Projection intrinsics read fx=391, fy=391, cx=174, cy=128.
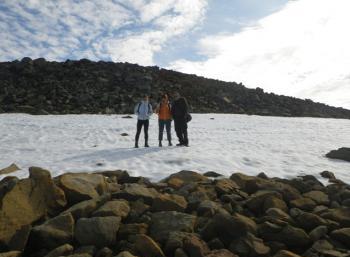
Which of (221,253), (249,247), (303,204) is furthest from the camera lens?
(303,204)

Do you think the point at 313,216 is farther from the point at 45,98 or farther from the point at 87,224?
the point at 45,98

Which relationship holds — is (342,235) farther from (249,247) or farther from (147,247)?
(147,247)

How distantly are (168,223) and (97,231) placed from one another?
1.22 metres

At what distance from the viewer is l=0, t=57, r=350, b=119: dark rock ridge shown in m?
33.9

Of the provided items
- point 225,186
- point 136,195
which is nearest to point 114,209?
point 136,195

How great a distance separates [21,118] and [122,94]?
41.7ft

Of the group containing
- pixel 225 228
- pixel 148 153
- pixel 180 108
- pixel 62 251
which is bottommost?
pixel 62 251

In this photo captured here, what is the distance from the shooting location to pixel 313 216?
7004mm

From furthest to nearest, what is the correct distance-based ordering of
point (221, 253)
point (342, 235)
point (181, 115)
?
point (181, 115), point (342, 235), point (221, 253)

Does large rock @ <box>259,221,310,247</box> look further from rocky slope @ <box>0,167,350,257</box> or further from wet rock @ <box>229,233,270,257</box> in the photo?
wet rock @ <box>229,233,270,257</box>

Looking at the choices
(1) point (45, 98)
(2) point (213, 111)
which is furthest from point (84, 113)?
(2) point (213, 111)

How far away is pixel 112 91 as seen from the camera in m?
38.2

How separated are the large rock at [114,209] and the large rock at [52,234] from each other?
1.77ft

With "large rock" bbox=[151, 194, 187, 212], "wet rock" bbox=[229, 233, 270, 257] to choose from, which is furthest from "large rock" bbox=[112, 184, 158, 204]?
"wet rock" bbox=[229, 233, 270, 257]
